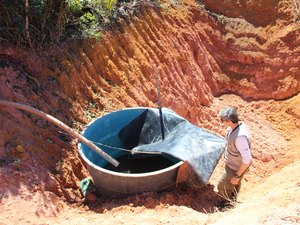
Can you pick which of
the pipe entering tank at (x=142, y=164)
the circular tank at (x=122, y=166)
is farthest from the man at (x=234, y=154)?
the pipe entering tank at (x=142, y=164)

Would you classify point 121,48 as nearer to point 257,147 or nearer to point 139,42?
point 139,42

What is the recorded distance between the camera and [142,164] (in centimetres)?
624

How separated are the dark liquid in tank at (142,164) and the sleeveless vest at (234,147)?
1.01m

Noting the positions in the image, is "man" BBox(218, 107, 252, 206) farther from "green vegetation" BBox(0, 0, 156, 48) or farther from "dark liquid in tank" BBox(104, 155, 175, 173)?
"green vegetation" BBox(0, 0, 156, 48)

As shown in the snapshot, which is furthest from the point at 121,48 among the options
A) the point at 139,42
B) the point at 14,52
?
the point at 14,52

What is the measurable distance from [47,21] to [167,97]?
113 inches

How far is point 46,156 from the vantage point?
5.63m

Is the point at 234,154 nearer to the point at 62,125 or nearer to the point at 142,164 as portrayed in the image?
the point at 142,164

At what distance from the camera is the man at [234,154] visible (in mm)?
5074

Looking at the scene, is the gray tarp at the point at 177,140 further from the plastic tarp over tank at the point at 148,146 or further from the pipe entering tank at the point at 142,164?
the pipe entering tank at the point at 142,164

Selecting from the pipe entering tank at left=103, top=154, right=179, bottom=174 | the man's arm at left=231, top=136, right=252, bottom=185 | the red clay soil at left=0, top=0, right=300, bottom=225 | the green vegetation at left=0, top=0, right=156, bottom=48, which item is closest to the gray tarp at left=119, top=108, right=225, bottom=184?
the pipe entering tank at left=103, top=154, right=179, bottom=174

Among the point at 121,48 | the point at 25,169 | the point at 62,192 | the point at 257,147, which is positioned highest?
the point at 121,48

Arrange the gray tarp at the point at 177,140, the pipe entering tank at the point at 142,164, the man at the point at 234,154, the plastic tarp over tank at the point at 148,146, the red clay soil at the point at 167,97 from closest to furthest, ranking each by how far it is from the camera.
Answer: the red clay soil at the point at 167,97
the man at the point at 234,154
the plastic tarp over tank at the point at 148,146
the gray tarp at the point at 177,140
the pipe entering tank at the point at 142,164

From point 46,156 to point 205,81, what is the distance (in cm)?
507
